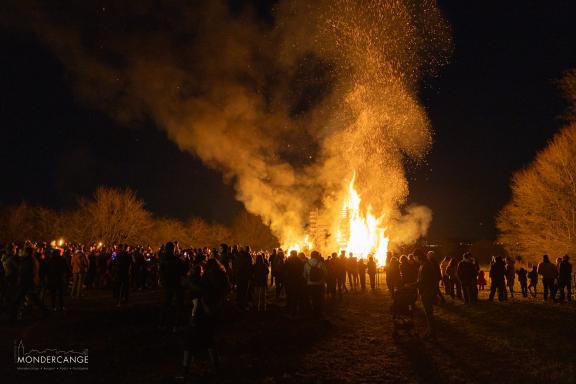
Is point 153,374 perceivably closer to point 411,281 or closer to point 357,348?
point 357,348

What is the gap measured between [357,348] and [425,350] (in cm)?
122

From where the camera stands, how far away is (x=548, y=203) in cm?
2991

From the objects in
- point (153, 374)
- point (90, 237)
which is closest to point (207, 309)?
point (153, 374)

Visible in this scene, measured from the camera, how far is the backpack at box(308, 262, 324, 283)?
11.1 meters

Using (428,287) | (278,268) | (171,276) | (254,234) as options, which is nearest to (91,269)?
(278,268)

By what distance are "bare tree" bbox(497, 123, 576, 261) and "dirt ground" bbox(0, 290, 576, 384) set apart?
780 inches

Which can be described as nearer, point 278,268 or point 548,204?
point 278,268

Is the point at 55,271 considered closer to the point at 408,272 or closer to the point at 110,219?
the point at 408,272

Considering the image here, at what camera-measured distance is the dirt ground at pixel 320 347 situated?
6.28m

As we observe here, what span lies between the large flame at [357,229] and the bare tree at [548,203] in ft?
34.0

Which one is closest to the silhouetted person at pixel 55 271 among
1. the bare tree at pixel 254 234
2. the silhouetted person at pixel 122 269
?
the silhouetted person at pixel 122 269

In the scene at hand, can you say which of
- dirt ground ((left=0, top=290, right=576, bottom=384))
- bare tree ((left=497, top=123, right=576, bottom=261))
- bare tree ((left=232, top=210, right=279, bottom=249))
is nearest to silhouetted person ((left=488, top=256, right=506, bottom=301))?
dirt ground ((left=0, top=290, right=576, bottom=384))

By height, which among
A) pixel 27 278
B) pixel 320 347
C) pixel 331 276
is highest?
pixel 27 278

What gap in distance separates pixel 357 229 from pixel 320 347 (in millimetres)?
26095
